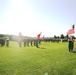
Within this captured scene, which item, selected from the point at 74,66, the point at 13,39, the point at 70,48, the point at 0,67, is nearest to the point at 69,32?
the point at 70,48

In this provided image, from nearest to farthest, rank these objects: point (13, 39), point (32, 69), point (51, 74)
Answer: point (51, 74), point (32, 69), point (13, 39)

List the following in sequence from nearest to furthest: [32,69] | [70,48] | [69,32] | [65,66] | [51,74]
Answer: [51,74], [32,69], [65,66], [70,48], [69,32]

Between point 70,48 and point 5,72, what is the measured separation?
16.4 meters

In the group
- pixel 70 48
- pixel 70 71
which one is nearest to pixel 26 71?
pixel 70 71

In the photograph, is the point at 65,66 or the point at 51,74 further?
the point at 65,66

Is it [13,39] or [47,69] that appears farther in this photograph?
[13,39]

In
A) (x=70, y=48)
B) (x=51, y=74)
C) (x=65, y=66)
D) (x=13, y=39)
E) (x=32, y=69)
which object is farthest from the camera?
(x=13, y=39)

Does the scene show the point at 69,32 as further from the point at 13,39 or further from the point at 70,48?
the point at 13,39

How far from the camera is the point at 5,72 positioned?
1296 centimetres

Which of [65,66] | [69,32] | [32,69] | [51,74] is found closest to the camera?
[51,74]

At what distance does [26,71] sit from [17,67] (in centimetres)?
134

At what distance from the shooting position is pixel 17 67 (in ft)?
47.1

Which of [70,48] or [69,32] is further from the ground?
[69,32]

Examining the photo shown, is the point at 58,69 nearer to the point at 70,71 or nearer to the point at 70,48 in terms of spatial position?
the point at 70,71
